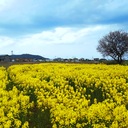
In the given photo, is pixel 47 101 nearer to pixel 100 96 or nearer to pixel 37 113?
pixel 37 113

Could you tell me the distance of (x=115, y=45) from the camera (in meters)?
72.3

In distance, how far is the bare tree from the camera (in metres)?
71.6

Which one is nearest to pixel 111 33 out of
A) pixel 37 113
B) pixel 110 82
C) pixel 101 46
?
pixel 101 46

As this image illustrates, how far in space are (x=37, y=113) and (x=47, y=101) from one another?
2.68 feet

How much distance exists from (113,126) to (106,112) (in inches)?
51.7

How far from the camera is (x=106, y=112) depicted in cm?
995

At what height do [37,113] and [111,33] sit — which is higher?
[111,33]

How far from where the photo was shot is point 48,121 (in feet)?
41.8

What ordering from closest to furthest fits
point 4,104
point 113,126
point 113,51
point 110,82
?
point 113,126 < point 4,104 < point 110,82 < point 113,51

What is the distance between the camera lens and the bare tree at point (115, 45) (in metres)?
71.6

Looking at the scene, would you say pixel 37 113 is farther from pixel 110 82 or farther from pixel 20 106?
pixel 110 82

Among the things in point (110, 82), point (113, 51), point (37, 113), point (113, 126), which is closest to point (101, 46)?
point (113, 51)

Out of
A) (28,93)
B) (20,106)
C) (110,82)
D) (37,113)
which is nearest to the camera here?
(20,106)

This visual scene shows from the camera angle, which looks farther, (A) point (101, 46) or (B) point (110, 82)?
(A) point (101, 46)
